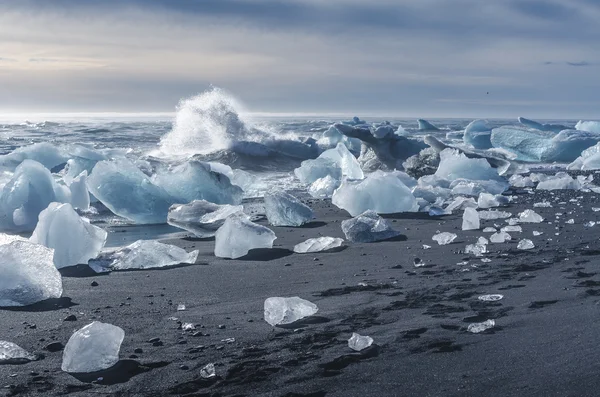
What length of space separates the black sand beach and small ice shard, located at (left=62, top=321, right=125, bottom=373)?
45 mm

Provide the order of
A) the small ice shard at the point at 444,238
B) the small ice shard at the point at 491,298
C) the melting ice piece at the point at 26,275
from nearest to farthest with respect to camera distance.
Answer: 1. the small ice shard at the point at 491,298
2. the melting ice piece at the point at 26,275
3. the small ice shard at the point at 444,238

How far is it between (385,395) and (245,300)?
140 centimetres

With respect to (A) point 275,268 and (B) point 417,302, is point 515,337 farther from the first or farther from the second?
(A) point 275,268

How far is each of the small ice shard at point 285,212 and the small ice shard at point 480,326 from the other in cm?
342

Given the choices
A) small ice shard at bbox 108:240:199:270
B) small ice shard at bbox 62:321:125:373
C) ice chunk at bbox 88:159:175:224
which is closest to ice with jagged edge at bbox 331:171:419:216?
ice chunk at bbox 88:159:175:224

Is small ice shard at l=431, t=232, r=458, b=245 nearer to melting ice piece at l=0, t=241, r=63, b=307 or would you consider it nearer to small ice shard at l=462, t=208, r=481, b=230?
small ice shard at l=462, t=208, r=481, b=230

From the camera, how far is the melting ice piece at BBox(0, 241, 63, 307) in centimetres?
322

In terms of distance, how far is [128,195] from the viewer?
6.53 metres

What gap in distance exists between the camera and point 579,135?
1575cm

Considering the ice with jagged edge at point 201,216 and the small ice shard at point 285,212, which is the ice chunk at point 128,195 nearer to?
the ice with jagged edge at point 201,216

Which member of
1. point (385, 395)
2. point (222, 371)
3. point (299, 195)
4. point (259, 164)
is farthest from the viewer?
point (259, 164)

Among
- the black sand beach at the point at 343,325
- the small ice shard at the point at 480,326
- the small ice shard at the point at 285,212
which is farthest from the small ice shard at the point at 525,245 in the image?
the small ice shard at the point at 285,212

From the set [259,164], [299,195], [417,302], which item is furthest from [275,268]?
[259,164]

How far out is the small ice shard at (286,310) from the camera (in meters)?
2.84
